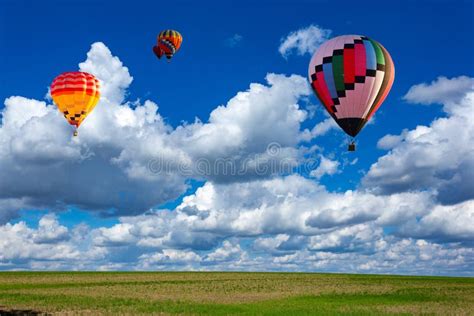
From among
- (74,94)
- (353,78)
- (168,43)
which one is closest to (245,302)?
(353,78)

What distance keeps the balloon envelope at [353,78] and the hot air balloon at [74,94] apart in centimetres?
2636

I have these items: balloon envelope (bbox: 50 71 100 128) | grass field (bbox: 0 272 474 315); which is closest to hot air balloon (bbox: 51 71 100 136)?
balloon envelope (bbox: 50 71 100 128)

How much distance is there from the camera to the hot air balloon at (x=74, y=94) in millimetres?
59312

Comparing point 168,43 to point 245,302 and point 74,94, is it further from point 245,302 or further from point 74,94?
point 245,302

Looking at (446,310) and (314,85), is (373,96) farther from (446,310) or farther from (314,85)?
(446,310)

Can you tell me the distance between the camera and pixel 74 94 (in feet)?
195

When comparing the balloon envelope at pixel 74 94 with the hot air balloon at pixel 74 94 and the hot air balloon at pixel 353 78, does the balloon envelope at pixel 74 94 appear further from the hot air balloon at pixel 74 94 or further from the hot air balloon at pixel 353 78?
the hot air balloon at pixel 353 78

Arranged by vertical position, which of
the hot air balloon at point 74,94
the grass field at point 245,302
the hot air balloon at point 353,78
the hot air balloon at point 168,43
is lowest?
the grass field at point 245,302

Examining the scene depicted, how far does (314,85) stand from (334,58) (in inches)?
122

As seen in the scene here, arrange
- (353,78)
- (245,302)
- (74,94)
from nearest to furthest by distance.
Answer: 1. (245,302)
2. (353,78)
3. (74,94)

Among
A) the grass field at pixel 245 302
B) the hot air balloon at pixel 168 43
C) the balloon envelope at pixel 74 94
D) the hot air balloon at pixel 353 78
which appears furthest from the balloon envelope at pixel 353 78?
the hot air balloon at pixel 168 43

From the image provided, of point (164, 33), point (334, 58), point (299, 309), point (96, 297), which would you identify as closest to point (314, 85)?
point (334, 58)

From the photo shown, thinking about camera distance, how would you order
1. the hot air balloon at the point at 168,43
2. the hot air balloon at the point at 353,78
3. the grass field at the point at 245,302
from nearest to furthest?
the grass field at the point at 245,302
the hot air balloon at the point at 353,78
the hot air balloon at the point at 168,43

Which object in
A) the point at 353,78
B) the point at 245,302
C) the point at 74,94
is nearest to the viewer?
the point at 245,302
